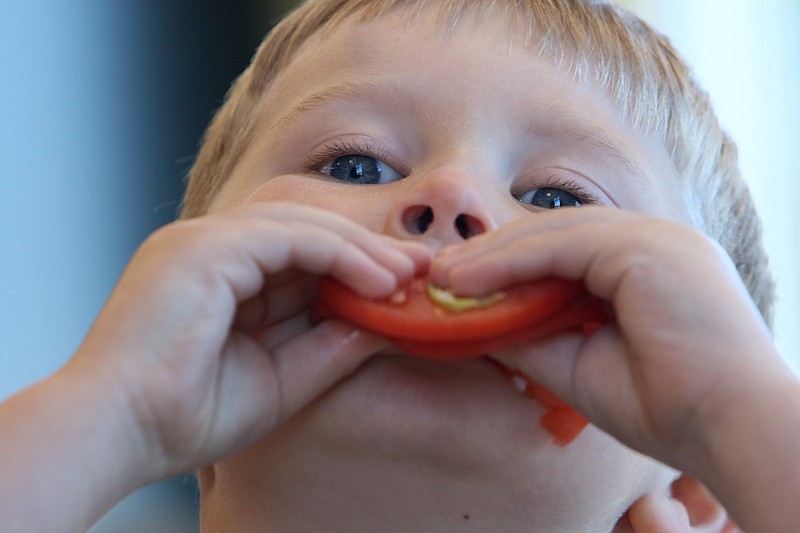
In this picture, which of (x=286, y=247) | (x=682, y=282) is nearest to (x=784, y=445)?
(x=682, y=282)

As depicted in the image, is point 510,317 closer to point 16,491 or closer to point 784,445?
point 784,445

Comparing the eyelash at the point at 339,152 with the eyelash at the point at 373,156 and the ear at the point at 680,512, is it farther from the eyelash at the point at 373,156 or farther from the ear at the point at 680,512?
the ear at the point at 680,512

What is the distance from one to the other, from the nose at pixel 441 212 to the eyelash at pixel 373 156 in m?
0.14

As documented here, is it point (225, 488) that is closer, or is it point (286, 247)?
point (286, 247)

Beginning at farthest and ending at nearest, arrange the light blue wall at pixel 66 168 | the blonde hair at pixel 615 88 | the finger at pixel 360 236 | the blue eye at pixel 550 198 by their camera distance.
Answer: the light blue wall at pixel 66 168 → the blonde hair at pixel 615 88 → the blue eye at pixel 550 198 → the finger at pixel 360 236

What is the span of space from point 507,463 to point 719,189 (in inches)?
23.2

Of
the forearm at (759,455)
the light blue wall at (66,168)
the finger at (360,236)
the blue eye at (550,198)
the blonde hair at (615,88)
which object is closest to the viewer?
the forearm at (759,455)

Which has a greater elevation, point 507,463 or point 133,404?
point 133,404

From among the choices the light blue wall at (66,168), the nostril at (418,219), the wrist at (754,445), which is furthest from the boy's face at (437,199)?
the light blue wall at (66,168)

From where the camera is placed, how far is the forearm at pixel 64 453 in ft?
2.14

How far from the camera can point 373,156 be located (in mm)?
956

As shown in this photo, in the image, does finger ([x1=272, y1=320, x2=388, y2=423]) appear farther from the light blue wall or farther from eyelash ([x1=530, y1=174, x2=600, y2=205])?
the light blue wall

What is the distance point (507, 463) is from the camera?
0.81 metres

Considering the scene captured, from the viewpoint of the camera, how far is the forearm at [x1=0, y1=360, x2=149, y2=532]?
0.65m
